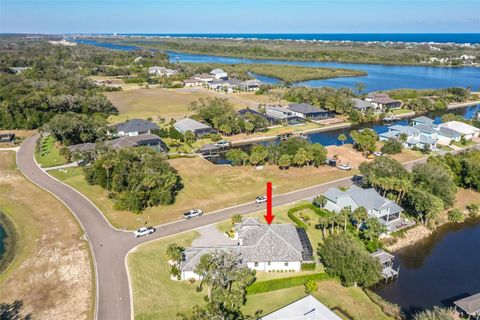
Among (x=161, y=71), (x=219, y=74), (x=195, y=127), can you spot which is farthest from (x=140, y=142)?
(x=161, y=71)

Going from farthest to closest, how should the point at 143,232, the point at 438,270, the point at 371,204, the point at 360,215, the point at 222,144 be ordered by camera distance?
1. the point at 222,144
2. the point at 371,204
3. the point at 143,232
4. the point at 360,215
5. the point at 438,270

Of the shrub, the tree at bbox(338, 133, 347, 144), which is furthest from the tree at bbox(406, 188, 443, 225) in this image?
the tree at bbox(338, 133, 347, 144)

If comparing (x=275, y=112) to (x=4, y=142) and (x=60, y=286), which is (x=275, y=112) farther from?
(x=60, y=286)

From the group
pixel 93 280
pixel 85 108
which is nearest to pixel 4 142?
pixel 85 108

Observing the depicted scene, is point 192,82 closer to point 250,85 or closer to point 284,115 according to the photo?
point 250,85

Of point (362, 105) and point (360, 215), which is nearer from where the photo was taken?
point (360, 215)

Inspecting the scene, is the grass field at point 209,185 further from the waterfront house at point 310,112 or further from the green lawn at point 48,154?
the waterfront house at point 310,112
